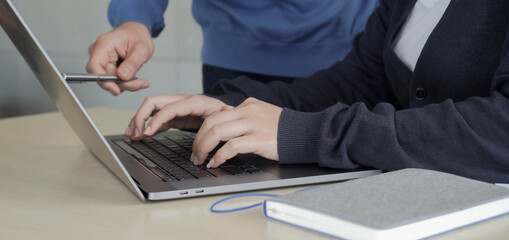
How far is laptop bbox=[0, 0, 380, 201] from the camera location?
634 millimetres

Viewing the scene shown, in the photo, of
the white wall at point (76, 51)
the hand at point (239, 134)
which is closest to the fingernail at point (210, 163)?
the hand at point (239, 134)

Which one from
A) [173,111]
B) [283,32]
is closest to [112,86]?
[173,111]

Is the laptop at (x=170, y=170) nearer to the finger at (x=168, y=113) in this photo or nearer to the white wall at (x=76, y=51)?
the finger at (x=168, y=113)

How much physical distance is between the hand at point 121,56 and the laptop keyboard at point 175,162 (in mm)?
151

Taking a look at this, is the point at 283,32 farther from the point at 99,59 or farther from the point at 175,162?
the point at 175,162

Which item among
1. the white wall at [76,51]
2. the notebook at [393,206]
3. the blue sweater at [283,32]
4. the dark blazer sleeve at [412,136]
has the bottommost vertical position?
the white wall at [76,51]

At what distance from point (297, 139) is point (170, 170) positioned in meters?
0.18

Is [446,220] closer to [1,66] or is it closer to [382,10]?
[382,10]

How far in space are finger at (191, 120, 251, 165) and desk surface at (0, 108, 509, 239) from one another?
11 cm

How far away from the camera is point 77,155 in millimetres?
918

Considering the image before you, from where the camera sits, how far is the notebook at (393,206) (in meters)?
0.46

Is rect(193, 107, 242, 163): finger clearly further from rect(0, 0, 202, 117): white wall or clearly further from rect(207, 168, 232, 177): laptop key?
rect(0, 0, 202, 117): white wall

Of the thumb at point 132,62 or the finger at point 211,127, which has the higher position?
the finger at point 211,127

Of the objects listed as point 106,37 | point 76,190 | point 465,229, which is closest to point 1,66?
point 106,37
